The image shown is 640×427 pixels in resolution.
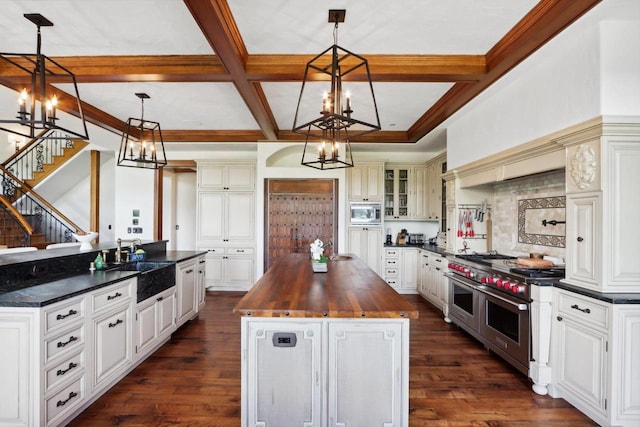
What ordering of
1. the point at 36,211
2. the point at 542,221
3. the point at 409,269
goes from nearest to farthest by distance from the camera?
the point at 542,221, the point at 409,269, the point at 36,211

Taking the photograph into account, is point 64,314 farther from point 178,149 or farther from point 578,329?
point 178,149

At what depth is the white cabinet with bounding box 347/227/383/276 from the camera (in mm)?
5891

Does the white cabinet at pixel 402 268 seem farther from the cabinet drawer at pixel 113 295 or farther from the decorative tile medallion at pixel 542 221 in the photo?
the cabinet drawer at pixel 113 295

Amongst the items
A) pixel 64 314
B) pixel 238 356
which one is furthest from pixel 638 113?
pixel 64 314

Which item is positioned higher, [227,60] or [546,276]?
[227,60]

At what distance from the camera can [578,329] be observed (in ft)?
7.89

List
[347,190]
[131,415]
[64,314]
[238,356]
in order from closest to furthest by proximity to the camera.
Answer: [64,314], [131,415], [238,356], [347,190]

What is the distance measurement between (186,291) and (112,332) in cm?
146

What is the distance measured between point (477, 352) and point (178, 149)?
5.87 metres

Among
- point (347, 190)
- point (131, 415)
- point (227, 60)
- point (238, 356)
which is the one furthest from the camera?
point (347, 190)

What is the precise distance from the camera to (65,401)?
2143 millimetres

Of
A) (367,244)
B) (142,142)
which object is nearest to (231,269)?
(367,244)

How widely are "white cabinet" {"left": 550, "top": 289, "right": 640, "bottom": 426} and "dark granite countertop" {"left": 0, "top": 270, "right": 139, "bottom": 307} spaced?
349 centimetres

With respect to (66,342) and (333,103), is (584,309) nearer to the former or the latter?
(333,103)
